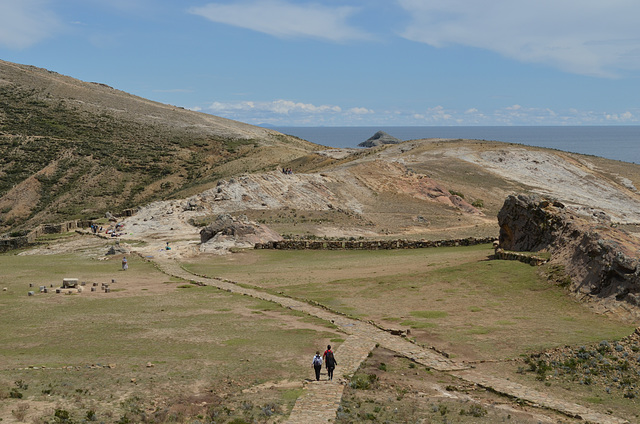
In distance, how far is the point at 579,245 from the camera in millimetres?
35500

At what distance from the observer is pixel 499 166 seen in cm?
9881

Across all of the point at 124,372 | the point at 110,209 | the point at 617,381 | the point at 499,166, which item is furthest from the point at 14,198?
the point at 617,381

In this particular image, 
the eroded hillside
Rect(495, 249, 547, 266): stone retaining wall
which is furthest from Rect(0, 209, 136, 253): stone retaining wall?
Rect(495, 249, 547, 266): stone retaining wall

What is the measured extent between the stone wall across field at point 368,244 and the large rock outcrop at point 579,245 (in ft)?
25.3

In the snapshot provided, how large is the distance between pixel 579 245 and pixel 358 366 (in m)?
18.3

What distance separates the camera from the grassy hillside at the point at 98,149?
93312mm

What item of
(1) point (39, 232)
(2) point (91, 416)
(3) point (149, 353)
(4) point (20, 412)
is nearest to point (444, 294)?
(3) point (149, 353)

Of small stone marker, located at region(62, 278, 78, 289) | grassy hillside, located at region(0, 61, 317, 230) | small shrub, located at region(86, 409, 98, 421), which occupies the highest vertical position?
grassy hillside, located at region(0, 61, 317, 230)

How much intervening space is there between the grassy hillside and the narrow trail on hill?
2511 inches

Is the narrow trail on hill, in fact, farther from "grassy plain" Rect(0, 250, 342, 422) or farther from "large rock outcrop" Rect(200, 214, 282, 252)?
"large rock outcrop" Rect(200, 214, 282, 252)

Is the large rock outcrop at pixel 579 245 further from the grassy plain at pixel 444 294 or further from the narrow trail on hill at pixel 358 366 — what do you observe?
the narrow trail on hill at pixel 358 366

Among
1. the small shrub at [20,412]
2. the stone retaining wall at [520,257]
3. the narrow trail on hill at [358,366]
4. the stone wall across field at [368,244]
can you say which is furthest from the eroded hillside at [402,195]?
the small shrub at [20,412]

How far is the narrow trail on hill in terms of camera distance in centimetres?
1906

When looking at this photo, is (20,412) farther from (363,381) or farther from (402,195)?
(402,195)
